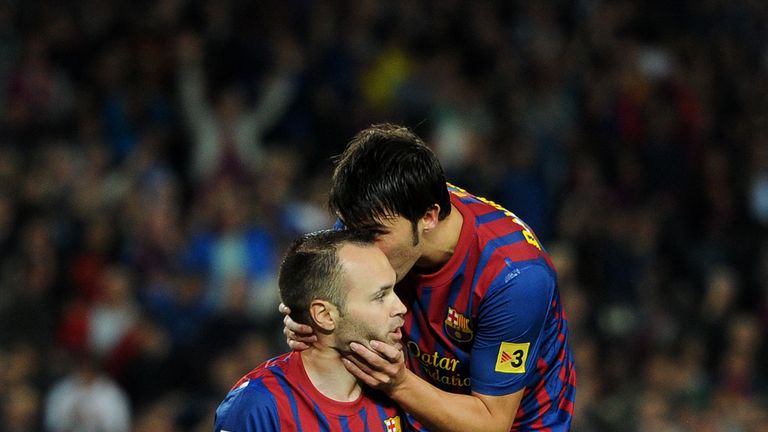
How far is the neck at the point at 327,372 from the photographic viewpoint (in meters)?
3.76

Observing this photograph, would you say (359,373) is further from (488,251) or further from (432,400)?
(488,251)

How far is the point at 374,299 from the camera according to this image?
3.68 meters

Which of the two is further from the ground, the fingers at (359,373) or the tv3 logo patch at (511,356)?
the fingers at (359,373)

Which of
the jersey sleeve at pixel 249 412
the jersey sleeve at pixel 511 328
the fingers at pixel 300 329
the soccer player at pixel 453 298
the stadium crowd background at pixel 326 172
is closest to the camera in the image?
the jersey sleeve at pixel 249 412

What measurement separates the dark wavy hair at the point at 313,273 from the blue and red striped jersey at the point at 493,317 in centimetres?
47

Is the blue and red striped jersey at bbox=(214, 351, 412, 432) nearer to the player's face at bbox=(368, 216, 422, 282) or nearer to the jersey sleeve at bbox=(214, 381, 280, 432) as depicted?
the jersey sleeve at bbox=(214, 381, 280, 432)

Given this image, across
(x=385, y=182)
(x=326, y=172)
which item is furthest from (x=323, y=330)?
(x=326, y=172)

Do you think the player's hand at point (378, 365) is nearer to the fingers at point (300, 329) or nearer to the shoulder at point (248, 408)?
the fingers at point (300, 329)

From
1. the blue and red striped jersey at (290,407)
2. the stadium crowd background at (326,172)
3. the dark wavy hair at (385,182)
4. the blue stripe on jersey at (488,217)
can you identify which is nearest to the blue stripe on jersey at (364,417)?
the blue and red striped jersey at (290,407)

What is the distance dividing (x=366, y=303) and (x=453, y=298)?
1.71 ft

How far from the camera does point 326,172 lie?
9734 mm

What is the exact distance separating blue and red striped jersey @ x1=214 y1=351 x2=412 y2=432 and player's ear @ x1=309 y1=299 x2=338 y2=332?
18cm

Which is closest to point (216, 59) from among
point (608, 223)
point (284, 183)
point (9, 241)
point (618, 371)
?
point (284, 183)

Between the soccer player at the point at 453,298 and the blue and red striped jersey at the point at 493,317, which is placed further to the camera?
the blue and red striped jersey at the point at 493,317
